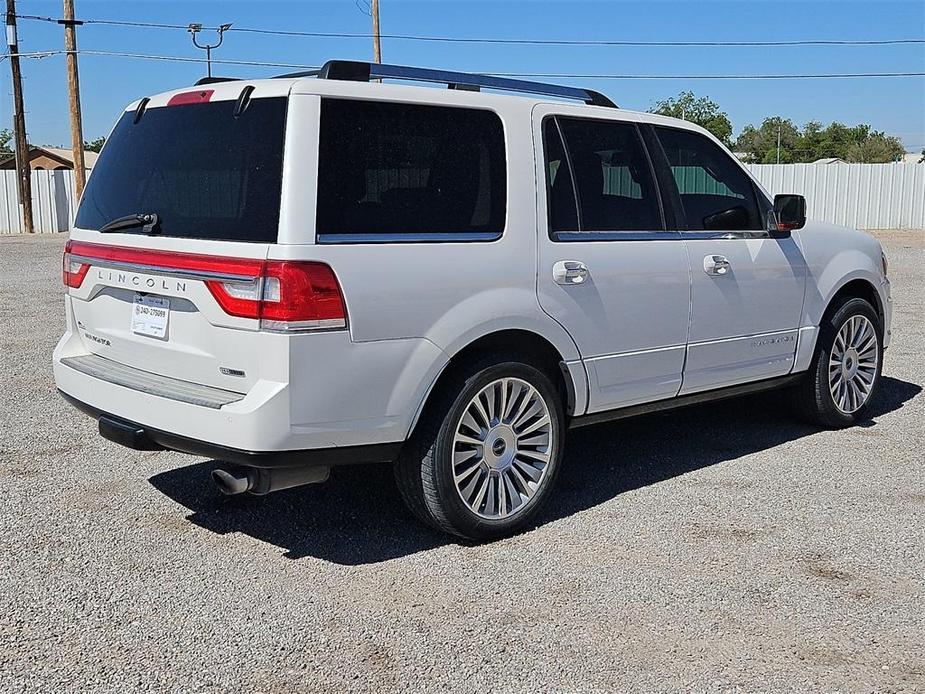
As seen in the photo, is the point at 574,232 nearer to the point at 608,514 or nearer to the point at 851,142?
the point at 608,514

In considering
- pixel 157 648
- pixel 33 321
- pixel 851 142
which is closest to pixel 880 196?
pixel 33 321

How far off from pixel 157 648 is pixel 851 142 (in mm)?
108028

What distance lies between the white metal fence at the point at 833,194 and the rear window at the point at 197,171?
2949 cm

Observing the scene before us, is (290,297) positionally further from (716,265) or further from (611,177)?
(716,265)

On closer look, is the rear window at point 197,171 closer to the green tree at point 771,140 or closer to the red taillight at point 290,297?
the red taillight at point 290,297

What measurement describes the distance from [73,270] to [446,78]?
2.03 meters

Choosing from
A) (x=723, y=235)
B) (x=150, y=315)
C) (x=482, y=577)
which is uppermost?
(x=723, y=235)

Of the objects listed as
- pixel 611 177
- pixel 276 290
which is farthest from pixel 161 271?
pixel 611 177

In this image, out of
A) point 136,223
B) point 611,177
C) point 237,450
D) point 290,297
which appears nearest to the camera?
point 290,297

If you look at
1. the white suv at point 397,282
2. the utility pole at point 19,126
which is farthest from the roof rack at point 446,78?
the utility pole at point 19,126

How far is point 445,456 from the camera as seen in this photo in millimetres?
4773

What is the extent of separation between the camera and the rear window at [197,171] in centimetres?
436

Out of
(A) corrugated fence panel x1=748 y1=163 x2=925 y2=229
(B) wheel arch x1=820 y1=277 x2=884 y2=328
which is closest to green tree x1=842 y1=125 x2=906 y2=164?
(A) corrugated fence panel x1=748 y1=163 x2=925 y2=229

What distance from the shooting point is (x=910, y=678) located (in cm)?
371
